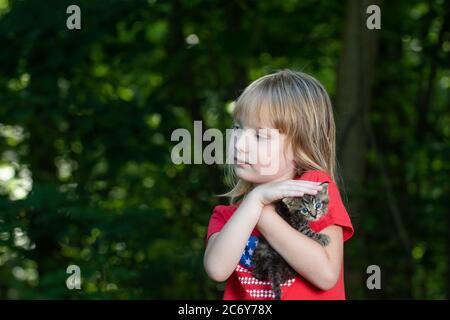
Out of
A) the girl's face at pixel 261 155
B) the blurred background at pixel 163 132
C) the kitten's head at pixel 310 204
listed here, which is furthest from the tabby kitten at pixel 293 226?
the blurred background at pixel 163 132

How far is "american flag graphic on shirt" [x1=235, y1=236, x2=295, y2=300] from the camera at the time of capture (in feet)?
6.72

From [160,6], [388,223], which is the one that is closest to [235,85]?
[160,6]

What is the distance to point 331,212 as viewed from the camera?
6.59 ft

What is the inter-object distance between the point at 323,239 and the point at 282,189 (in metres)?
0.19

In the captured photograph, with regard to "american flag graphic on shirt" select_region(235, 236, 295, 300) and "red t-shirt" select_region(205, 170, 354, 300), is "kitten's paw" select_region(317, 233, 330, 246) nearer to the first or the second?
"red t-shirt" select_region(205, 170, 354, 300)

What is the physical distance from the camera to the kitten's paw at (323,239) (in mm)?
1973

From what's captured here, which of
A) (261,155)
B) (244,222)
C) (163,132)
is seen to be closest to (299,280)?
(244,222)

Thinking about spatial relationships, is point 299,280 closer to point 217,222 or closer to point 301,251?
point 301,251

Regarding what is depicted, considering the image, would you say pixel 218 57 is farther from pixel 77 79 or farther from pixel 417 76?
pixel 417 76

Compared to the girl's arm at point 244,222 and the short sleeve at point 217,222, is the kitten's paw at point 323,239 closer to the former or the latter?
the girl's arm at point 244,222

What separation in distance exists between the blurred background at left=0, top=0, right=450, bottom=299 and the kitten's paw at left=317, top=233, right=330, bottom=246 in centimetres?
245

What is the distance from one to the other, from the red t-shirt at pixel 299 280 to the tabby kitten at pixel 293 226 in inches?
0.9

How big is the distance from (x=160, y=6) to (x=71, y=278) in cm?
191

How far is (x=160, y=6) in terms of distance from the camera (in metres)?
5.23
